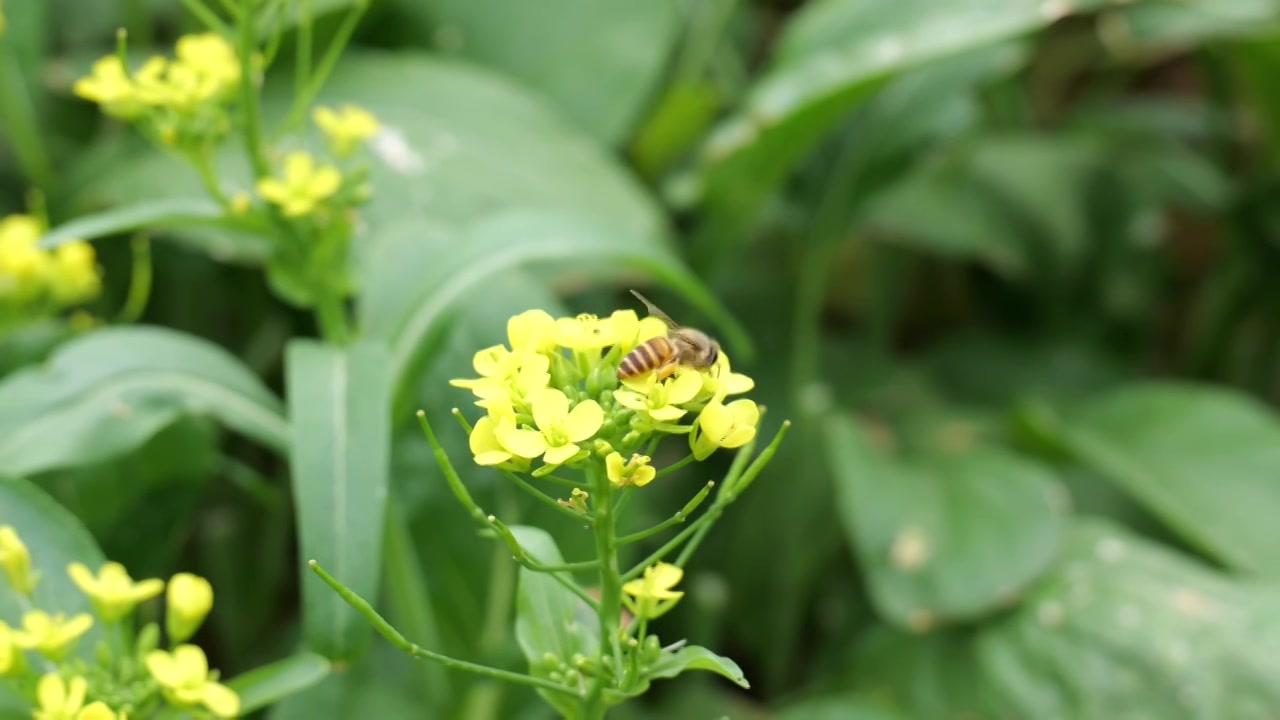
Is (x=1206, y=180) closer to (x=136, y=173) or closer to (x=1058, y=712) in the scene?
(x=1058, y=712)

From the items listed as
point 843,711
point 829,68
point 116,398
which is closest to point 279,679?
point 116,398

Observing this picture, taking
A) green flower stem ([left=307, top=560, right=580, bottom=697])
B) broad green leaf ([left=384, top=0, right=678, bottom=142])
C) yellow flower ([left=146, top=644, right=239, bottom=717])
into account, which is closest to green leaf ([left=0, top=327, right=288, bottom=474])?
yellow flower ([left=146, top=644, right=239, bottom=717])

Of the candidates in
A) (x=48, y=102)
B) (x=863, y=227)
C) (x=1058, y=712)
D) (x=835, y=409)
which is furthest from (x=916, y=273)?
(x=48, y=102)

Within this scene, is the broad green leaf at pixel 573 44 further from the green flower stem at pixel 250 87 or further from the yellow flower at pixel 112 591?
the yellow flower at pixel 112 591

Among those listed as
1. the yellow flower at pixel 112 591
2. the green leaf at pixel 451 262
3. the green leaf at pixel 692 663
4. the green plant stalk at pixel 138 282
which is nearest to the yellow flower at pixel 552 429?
the green leaf at pixel 692 663

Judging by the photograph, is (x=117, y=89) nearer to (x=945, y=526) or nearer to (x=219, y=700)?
(x=219, y=700)
